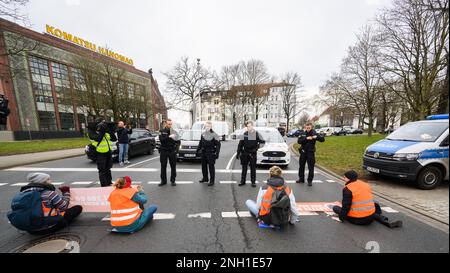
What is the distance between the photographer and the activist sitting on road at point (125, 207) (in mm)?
2693

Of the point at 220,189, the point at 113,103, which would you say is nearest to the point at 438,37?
the point at 220,189

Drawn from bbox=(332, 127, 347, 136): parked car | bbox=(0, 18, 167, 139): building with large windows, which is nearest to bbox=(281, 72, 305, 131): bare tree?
bbox=(332, 127, 347, 136): parked car

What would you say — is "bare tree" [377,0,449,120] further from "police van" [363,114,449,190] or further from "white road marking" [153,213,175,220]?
"white road marking" [153,213,175,220]

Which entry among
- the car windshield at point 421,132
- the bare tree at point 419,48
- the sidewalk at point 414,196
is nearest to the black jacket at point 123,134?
the sidewalk at point 414,196

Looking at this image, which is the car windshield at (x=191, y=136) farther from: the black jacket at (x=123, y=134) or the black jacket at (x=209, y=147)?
the black jacket at (x=209, y=147)

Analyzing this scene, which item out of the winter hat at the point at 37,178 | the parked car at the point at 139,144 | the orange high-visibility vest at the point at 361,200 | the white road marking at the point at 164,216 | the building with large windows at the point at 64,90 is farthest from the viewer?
the building with large windows at the point at 64,90

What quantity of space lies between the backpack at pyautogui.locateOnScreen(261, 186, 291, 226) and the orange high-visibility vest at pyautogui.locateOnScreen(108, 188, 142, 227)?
7.32 feet

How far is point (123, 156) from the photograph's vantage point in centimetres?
863

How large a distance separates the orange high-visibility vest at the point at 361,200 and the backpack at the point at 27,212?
4.96m

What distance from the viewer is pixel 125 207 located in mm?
2736

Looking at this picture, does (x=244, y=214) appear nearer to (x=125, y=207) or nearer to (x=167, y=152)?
(x=125, y=207)

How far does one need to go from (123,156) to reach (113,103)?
17.6 metres

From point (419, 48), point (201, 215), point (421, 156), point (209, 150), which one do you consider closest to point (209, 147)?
point (209, 150)
